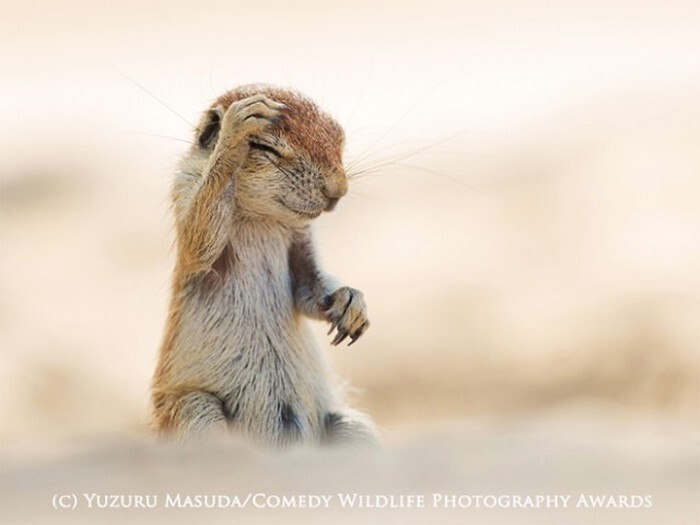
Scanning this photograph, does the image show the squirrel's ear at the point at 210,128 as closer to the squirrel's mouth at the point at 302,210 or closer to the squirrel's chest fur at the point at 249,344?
the squirrel's chest fur at the point at 249,344

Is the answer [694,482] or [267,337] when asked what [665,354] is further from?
[694,482]

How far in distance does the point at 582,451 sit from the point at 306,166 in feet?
8.15

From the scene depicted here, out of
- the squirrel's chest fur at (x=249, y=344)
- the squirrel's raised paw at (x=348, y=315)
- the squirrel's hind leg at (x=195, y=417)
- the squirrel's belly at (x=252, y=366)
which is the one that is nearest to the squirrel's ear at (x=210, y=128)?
the squirrel's chest fur at (x=249, y=344)

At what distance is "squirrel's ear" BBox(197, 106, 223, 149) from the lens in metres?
7.50

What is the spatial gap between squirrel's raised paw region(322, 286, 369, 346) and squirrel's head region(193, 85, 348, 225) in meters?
0.44

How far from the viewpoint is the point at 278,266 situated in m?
7.62

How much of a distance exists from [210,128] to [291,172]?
2.02 ft

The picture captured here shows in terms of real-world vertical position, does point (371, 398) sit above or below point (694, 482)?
above

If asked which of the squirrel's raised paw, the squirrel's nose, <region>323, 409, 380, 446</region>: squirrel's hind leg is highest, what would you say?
the squirrel's nose

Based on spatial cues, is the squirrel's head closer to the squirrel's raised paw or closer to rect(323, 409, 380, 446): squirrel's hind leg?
the squirrel's raised paw

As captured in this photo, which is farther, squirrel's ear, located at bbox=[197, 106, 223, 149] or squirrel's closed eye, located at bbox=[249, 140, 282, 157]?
squirrel's ear, located at bbox=[197, 106, 223, 149]

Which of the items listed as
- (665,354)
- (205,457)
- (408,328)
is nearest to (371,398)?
(408,328)

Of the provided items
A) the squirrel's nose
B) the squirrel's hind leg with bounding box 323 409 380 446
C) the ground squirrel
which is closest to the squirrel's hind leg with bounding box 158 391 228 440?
the ground squirrel

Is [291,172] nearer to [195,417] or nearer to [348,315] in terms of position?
[348,315]
